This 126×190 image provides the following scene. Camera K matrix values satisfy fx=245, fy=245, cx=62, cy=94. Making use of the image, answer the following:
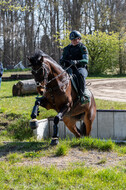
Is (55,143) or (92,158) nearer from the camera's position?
(92,158)

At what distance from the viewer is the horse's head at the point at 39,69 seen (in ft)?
15.7

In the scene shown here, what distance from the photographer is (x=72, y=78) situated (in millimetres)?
6051

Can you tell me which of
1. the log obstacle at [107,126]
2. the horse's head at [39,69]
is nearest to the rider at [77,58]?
the horse's head at [39,69]

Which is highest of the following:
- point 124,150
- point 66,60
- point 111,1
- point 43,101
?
point 111,1

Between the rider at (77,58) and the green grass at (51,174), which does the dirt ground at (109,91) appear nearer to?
the rider at (77,58)

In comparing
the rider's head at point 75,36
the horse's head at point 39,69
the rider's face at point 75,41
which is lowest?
the horse's head at point 39,69

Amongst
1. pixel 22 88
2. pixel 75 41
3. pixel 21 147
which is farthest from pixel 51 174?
pixel 22 88

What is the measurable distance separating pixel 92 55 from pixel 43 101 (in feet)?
80.1

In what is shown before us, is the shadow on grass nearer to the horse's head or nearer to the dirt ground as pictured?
the horse's head

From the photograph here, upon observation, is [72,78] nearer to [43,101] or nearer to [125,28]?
[43,101]

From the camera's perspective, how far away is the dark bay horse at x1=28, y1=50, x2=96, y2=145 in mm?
4852

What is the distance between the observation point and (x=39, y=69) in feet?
15.8

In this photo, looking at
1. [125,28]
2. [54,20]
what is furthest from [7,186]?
[54,20]

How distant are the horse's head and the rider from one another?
1.21m
